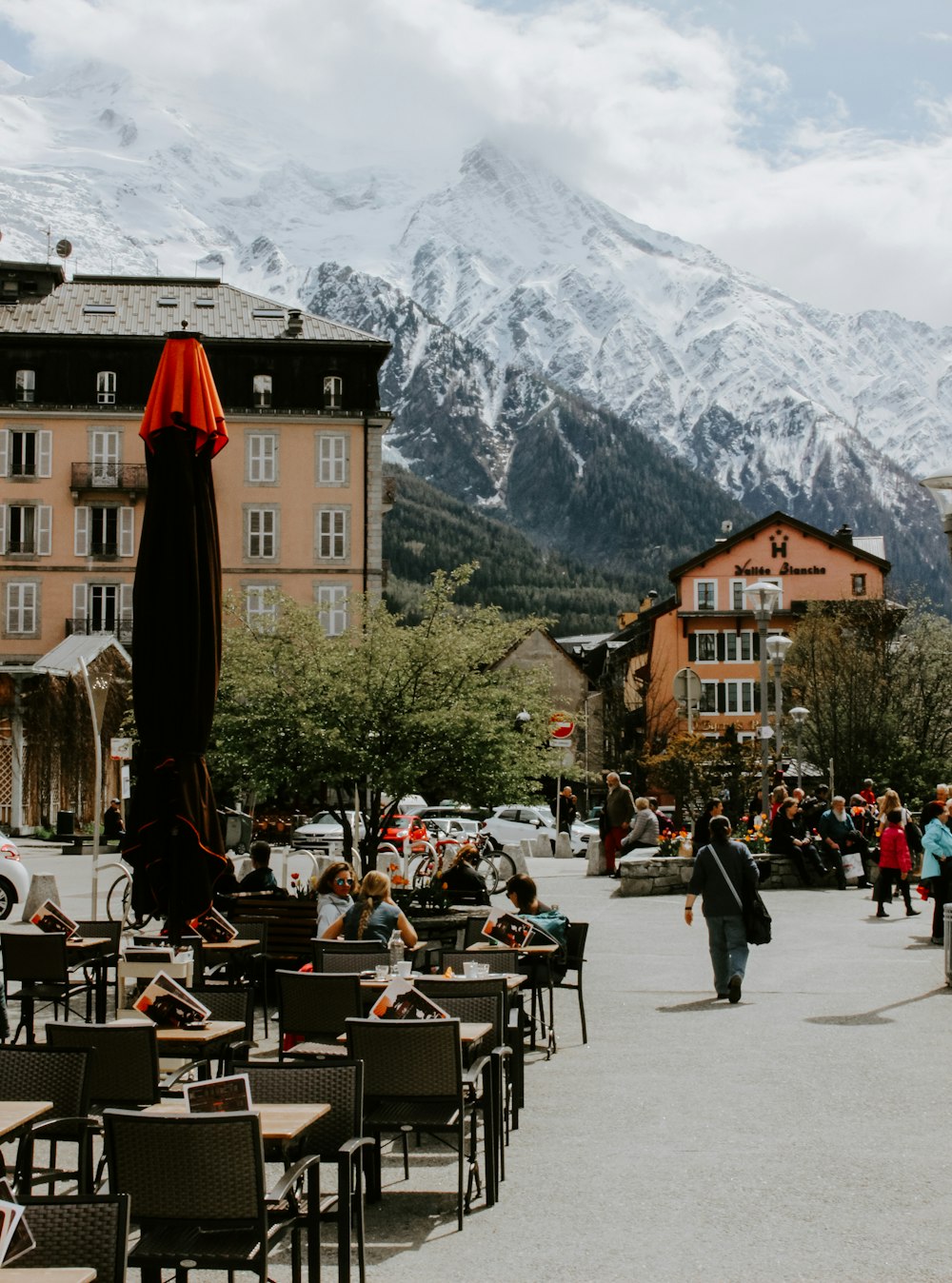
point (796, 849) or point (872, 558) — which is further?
point (872, 558)

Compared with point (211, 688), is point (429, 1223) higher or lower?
lower

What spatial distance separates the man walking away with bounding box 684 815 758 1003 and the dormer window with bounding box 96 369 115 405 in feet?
175

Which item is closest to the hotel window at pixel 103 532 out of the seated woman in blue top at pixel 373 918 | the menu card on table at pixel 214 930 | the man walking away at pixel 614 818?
the man walking away at pixel 614 818

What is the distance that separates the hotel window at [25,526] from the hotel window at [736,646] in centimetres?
3116

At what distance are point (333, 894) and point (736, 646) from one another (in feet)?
222

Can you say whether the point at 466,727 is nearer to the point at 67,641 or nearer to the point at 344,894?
the point at 344,894

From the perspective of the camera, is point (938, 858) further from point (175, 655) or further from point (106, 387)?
point (106, 387)

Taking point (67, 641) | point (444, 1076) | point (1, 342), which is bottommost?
point (444, 1076)

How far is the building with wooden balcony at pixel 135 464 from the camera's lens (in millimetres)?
66000

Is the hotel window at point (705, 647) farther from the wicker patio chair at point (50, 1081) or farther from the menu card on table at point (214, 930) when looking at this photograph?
the wicker patio chair at point (50, 1081)

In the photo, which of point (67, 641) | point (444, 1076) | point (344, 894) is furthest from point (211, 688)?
point (67, 641)

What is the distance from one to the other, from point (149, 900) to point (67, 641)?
2060 inches

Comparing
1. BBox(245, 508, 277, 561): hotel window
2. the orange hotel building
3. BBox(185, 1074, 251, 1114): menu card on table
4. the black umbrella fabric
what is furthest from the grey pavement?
the orange hotel building

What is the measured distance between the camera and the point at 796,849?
3053cm
